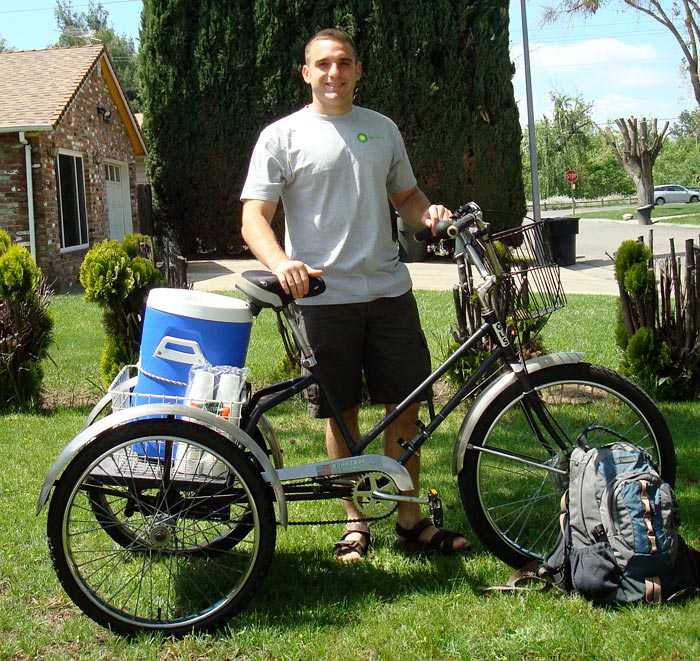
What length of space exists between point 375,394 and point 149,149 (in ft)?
56.6

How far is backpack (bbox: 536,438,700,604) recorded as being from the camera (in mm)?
2896

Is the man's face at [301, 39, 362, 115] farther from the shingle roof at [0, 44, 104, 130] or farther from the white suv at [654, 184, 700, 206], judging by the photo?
the white suv at [654, 184, 700, 206]

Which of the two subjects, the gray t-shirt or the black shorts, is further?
the black shorts

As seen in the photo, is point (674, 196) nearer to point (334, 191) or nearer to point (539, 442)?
point (539, 442)

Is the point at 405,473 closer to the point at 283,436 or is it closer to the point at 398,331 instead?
the point at 398,331

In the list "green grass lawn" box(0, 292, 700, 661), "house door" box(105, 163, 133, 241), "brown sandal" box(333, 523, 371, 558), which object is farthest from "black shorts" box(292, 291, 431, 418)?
"house door" box(105, 163, 133, 241)

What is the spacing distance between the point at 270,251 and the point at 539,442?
128 cm

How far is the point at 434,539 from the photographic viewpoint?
3.53 metres

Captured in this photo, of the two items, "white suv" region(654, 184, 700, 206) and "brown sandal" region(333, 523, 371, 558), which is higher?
"white suv" region(654, 184, 700, 206)

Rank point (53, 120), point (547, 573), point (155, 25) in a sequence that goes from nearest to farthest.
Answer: point (547, 573)
point (53, 120)
point (155, 25)

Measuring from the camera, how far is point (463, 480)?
3.25 meters

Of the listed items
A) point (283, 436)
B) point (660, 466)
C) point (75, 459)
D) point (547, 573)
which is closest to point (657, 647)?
point (547, 573)

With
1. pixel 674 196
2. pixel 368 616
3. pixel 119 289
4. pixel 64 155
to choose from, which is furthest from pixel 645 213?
pixel 368 616

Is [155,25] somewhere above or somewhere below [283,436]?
above
